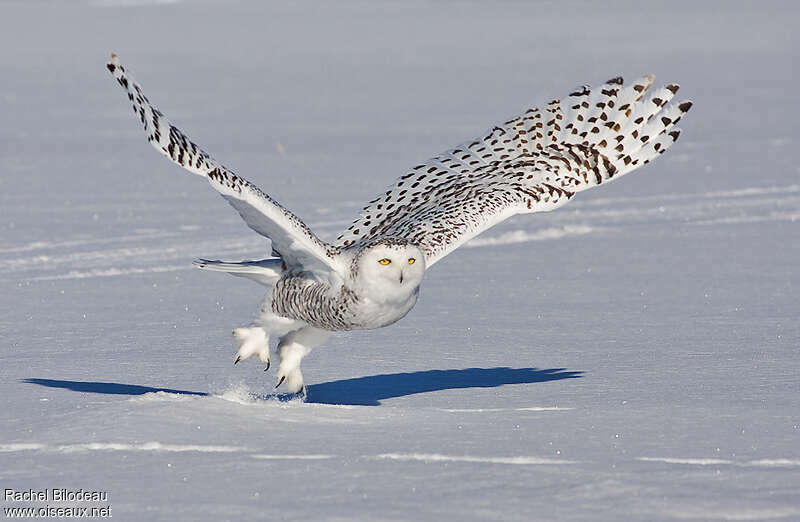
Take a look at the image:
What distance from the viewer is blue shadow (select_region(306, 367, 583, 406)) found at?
6.45 meters

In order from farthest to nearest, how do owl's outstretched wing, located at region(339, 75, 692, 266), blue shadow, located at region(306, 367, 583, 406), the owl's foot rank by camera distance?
1. owl's outstretched wing, located at region(339, 75, 692, 266)
2. blue shadow, located at region(306, 367, 583, 406)
3. the owl's foot

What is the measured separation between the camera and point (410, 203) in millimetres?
7293

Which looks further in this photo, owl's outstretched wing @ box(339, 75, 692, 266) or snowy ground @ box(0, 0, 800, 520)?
owl's outstretched wing @ box(339, 75, 692, 266)

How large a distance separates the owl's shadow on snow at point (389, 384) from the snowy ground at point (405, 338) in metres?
0.02

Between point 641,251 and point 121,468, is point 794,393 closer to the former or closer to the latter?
point 121,468

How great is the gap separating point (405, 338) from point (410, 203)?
840 millimetres

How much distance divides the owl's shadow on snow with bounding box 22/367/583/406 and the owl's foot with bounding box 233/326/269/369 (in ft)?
0.84

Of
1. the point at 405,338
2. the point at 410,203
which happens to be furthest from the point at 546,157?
the point at 405,338

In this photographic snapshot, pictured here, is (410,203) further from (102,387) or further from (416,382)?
(102,387)

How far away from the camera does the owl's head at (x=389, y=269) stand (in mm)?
5617

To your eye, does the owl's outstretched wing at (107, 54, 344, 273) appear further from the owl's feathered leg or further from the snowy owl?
the owl's feathered leg

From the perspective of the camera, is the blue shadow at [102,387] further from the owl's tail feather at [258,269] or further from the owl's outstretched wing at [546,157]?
the owl's outstretched wing at [546,157]

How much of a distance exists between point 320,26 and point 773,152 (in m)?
19.5

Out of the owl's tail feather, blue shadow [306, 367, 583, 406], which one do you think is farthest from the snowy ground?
the owl's tail feather
